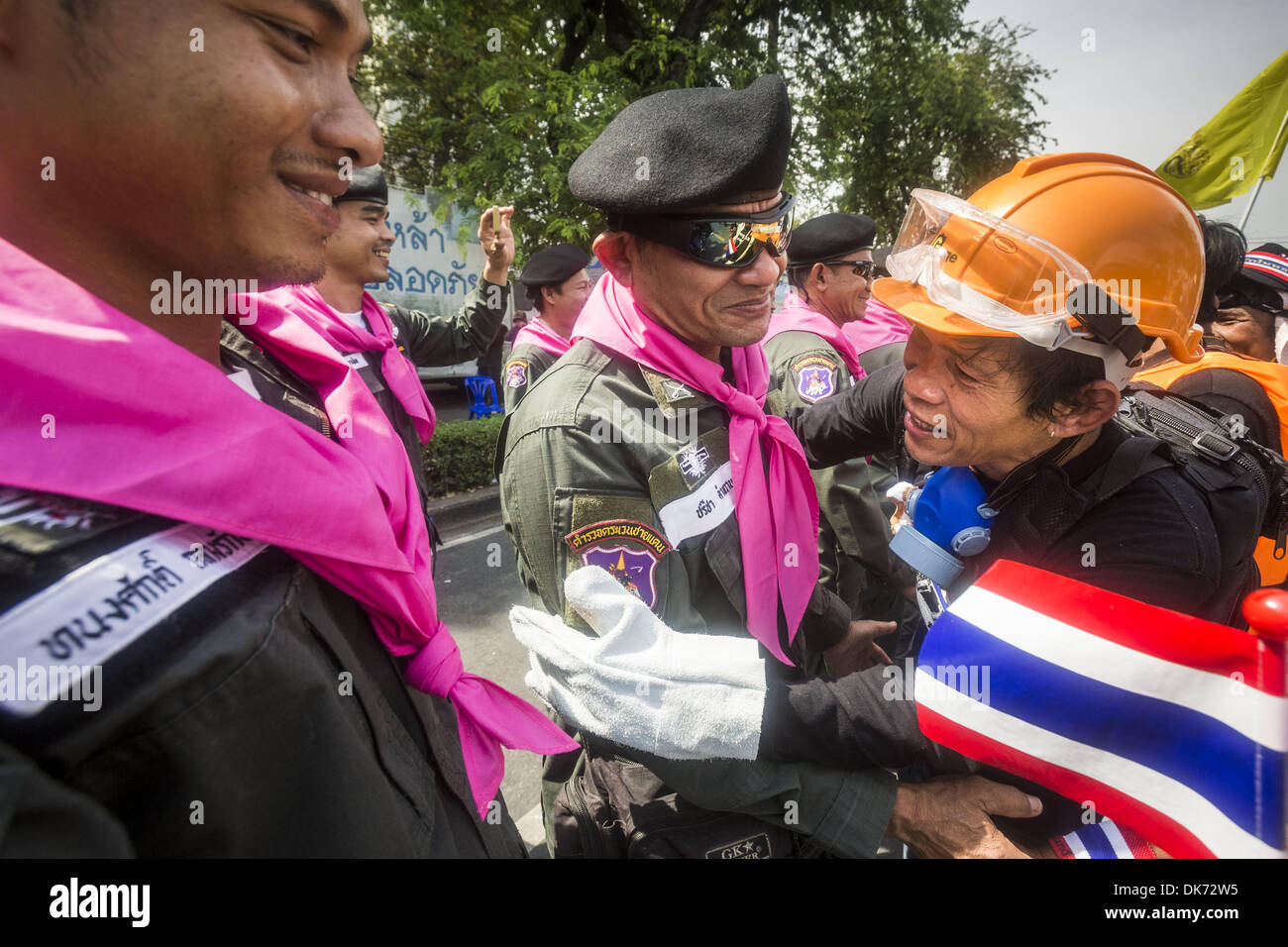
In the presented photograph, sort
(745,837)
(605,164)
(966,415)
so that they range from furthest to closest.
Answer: (605,164) < (966,415) < (745,837)

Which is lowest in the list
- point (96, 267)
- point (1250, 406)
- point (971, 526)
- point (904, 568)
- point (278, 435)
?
point (904, 568)

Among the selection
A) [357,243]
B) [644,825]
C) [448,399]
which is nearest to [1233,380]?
[644,825]

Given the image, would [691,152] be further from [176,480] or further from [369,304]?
[369,304]

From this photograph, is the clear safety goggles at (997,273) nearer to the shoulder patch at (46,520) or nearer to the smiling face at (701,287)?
the smiling face at (701,287)

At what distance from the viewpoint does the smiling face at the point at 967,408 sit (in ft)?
4.82

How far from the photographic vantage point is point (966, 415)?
1518 millimetres

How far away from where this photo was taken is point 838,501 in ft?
9.72

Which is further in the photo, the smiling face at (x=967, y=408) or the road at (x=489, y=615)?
the road at (x=489, y=615)

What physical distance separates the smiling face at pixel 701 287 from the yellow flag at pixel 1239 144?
503 centimetres

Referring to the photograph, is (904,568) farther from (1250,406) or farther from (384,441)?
(384,441)

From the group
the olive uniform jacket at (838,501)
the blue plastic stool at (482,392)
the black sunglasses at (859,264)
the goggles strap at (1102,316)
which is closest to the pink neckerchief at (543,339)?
the black sunglasses at (859,264)
